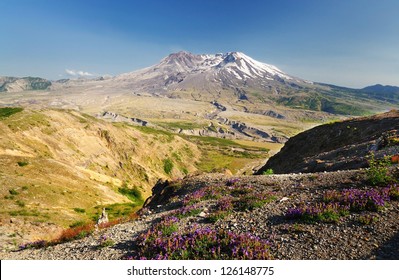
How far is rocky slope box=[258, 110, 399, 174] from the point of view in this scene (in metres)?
23.5

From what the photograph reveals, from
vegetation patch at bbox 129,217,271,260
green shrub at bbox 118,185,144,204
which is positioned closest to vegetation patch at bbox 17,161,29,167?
green shrub at bbox 118,185,144,204

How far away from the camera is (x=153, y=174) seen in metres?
105

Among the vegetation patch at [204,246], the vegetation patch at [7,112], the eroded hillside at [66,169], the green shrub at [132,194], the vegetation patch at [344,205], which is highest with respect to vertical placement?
the vegetation patch at [7,112]

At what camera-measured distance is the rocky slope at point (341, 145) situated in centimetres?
2355

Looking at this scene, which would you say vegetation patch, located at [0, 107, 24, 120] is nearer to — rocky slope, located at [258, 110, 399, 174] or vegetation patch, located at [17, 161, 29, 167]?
vegetation patch, located at [17, 161, 29, 167]

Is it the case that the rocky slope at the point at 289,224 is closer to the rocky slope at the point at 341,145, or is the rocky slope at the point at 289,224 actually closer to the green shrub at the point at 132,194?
the rocky slope at the point at 341,145

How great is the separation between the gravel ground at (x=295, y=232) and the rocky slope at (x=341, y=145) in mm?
7278

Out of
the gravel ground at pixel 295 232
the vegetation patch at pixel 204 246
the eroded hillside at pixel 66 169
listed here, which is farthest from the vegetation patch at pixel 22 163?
the vegetation patch at pixel 204 246

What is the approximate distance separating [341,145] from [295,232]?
30499mm

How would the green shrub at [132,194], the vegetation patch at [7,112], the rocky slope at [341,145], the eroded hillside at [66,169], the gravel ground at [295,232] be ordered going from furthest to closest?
the vegetation patch at [7,112] → the green shrub at [132,194] → the eroded hillside at [66,169] → the rocky slope at [341,145] → the gravel ground at [295,232]

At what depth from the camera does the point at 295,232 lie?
10547 mm

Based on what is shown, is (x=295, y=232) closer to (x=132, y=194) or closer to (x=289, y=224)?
(x=289, y=224)

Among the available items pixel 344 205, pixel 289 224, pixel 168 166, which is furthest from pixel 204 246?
pixel 168 166
